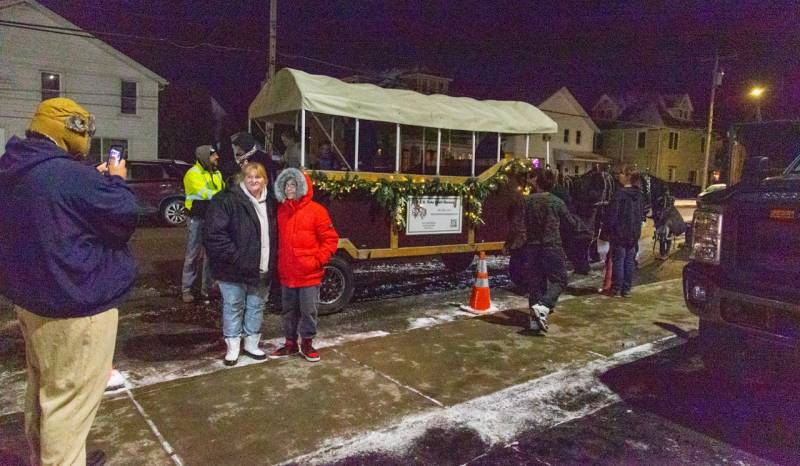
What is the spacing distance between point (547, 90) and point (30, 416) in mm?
39381

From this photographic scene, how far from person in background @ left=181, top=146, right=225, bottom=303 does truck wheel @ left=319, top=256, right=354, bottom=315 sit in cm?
158

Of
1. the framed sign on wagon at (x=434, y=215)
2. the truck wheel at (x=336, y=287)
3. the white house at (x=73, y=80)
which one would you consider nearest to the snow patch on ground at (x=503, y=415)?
the truck wheel at (x=336, y=287)

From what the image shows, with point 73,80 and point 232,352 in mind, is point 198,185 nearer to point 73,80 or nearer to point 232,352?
point 232,352

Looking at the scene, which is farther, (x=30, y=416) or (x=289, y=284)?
(x=289, y=284)

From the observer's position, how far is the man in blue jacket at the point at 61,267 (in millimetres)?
2373

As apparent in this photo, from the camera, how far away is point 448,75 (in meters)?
35.1

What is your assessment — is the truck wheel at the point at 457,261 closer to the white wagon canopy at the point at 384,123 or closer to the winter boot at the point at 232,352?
the white wagon canopy at the point at 384,123

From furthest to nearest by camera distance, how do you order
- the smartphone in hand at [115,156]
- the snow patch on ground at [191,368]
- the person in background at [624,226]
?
the person in background at [624,226] < the snow patch on ground at [191,368] < the smartphone in hand at [115,156]

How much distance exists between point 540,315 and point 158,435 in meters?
3.84

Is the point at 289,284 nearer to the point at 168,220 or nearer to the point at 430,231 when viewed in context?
the point at 430,231

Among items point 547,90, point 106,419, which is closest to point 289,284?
point 106,419

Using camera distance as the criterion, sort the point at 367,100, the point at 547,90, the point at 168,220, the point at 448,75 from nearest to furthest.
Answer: the point at 367,100, the point at 168,220, the point at 448,75, the point at 547,90

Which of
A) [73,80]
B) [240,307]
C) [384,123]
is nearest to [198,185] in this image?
[240,307]

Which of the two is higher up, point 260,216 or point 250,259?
point 260,216
